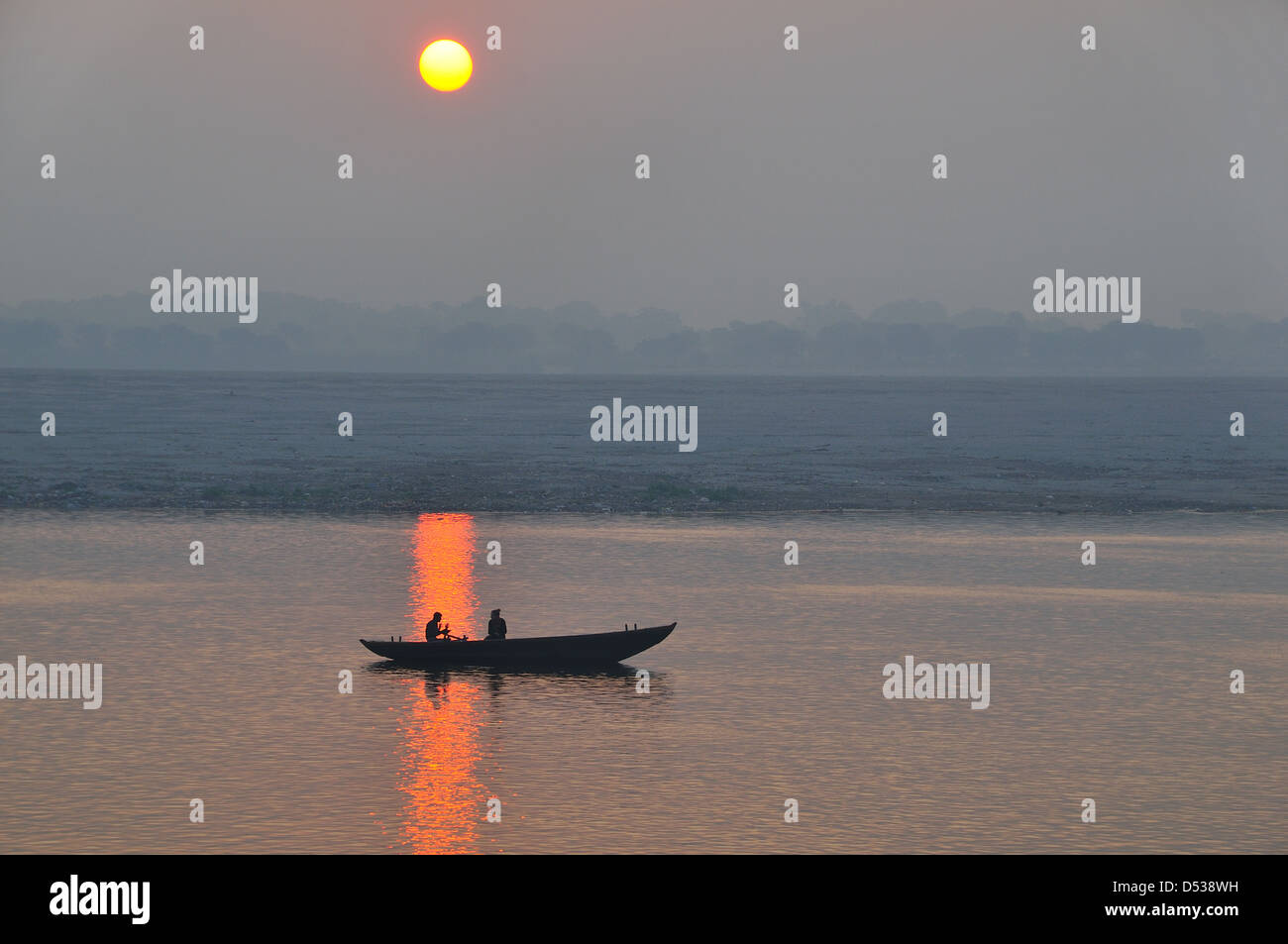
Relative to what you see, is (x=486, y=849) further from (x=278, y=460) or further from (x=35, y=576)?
(x=278, y=460)

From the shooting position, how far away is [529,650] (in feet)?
138

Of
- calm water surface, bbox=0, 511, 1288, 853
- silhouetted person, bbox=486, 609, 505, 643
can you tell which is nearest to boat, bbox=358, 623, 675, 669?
silhouetted person, bbox=486, 609, 505, 643

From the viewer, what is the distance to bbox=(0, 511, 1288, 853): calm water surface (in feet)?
92.2

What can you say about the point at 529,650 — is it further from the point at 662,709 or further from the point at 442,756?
the point at 442,756

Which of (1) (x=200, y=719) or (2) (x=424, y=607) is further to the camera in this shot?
(2) (x=424, y=607)

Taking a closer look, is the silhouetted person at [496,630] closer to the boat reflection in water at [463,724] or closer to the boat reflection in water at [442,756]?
the boat reflection in water at [463,724]

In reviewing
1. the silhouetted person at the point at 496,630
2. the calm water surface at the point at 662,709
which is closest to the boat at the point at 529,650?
the silhouetted person at the point at 496,630

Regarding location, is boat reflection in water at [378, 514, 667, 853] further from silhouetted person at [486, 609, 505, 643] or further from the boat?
silhouetted person at [486, 609, 505, 643]

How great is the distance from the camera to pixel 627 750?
33500 millimetres

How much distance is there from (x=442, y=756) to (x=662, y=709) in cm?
720

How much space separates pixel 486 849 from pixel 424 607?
3291cm

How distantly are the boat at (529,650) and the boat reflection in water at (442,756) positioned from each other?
2.15ft

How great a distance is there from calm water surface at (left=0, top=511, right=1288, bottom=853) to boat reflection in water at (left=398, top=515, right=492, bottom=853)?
120 millimetres
